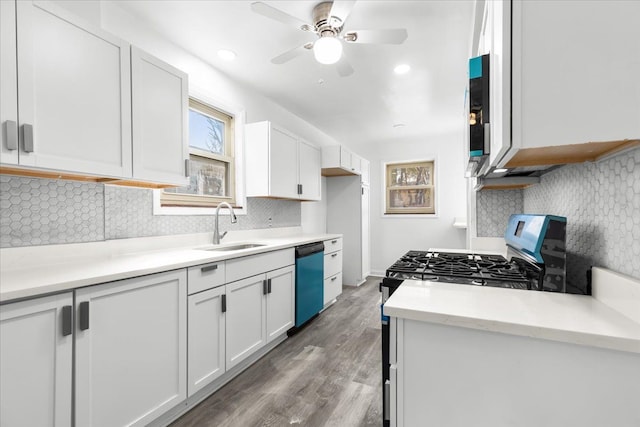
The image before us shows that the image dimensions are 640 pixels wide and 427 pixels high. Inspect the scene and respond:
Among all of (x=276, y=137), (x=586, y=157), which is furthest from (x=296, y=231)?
(x=586, y=157)

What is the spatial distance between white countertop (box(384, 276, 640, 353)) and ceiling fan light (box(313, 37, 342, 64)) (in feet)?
5.49

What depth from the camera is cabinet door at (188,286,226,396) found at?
1.72 m

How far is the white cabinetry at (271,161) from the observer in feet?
9.87

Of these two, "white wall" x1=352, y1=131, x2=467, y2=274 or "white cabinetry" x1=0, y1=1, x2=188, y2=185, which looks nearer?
"white cabinetry" x1=0, y1=1, x2=188, y2=185

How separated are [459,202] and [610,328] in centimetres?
459

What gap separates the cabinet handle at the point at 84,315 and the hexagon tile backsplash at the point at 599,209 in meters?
1.99

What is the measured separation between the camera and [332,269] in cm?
368

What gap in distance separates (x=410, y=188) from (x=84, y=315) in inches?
202

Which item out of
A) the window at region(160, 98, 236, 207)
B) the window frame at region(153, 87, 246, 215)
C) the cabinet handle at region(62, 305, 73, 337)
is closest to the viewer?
the cabinet handle at region(62, 305, 73, 337)

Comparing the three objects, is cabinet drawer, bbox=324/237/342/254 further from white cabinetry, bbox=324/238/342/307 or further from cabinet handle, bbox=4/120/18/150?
cabinet handle, bbox=4/120/18/150

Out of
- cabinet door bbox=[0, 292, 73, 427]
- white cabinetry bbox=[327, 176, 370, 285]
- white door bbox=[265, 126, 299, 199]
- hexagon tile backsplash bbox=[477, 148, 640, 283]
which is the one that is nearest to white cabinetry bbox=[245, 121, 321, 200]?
white door bbox=[265, 126, 299, 199]

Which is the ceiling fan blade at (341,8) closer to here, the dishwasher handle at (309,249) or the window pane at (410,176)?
the dishwasher handle at (309,249)

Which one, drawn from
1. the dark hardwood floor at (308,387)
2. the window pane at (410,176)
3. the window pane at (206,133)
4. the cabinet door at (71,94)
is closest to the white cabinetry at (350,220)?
the window pane at (410,176)

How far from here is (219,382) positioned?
1.98 metres
